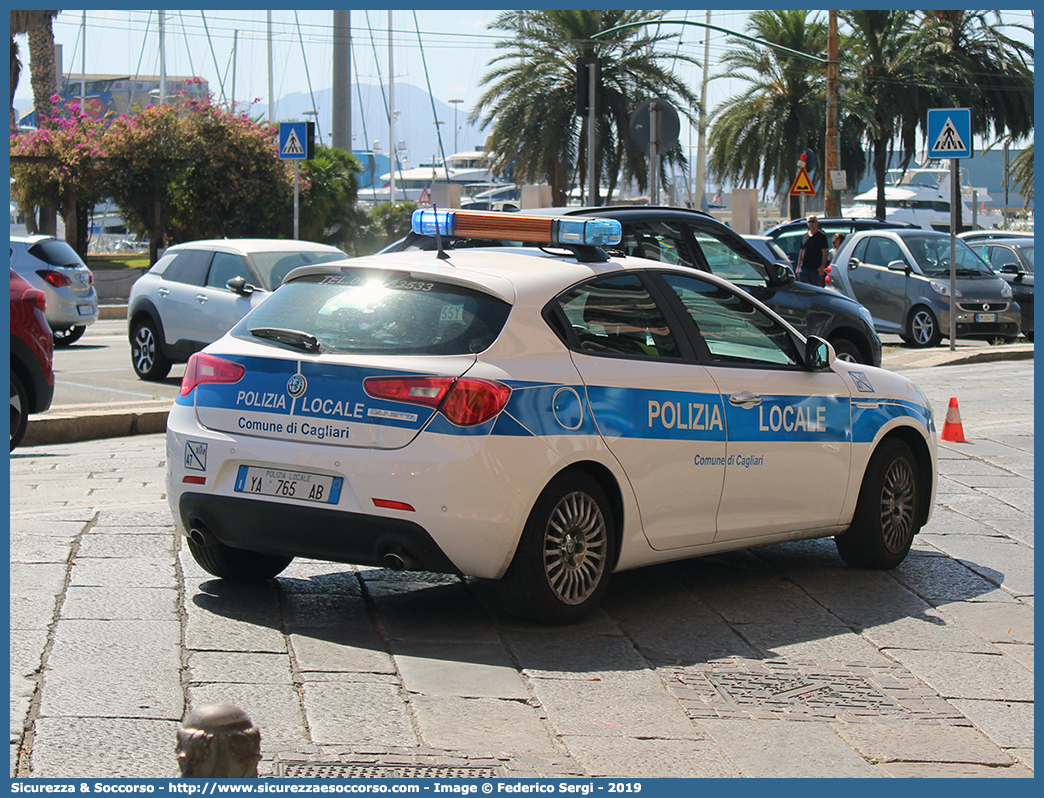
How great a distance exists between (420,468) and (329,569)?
157cm

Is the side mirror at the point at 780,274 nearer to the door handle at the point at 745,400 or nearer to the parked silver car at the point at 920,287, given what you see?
the door handle at the point at 745,400

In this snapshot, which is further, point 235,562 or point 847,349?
point 847,349

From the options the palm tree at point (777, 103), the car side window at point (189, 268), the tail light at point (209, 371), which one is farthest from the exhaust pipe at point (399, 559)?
the palm tree at point (777, 103)

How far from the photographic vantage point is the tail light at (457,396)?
5.17 metres

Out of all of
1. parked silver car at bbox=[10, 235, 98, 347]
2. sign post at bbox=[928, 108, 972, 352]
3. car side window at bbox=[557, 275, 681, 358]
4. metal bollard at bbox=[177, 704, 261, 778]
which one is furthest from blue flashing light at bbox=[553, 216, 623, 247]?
parked silver car at bbox=[10, 235, 98, 347]

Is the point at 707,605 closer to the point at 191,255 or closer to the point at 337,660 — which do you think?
the point at 337,660

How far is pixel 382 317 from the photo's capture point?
5.52 m

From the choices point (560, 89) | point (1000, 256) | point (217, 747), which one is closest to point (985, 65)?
point (560, 89)

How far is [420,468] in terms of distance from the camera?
5148 millimetres

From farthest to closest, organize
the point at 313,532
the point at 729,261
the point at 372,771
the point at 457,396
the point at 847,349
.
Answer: the point at 847,349
the point at 729,261
the point at 313,532
the point at 457,396
the point at 372,771

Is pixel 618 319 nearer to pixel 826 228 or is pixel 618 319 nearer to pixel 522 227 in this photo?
pixel 522 227

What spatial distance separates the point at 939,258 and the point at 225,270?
11.1m

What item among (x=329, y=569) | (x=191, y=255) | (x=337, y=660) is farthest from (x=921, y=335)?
(x=337, y=660)

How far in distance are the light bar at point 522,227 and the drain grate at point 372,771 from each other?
269 cm
